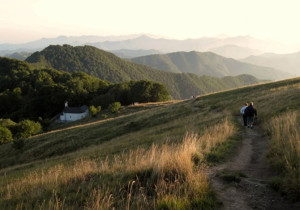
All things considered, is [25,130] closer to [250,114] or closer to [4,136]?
[4,136]

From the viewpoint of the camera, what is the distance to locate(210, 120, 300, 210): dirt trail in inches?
199

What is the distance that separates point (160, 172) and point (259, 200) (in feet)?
7.62

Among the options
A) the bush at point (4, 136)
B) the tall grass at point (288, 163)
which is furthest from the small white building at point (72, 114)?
the tall grass at point (288, 163)

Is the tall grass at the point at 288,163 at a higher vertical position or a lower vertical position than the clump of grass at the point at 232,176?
higher

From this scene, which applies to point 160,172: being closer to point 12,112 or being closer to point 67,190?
point 67,190

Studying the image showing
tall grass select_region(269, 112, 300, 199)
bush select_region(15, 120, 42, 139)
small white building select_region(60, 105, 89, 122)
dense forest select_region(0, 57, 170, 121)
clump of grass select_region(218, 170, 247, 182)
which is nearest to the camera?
tall grass select_region(269, 112, 300, 199)

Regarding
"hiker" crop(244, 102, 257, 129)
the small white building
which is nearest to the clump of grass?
"hiker" crop(244, 102, 257, 129)

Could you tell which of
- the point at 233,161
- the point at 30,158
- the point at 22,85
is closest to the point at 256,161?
the point at 233,161

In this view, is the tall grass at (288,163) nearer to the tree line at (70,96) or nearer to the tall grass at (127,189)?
the tall grass at (127,189)

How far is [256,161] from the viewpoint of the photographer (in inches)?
338

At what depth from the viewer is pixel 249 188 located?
5918 millimetres

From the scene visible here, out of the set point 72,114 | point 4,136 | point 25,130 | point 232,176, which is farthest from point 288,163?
point 72,114

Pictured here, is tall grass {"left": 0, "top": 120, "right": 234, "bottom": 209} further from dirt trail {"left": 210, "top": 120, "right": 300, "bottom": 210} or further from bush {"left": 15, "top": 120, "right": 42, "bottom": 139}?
bush {"left": 15, "top": 120, "right": 42, "bottom": 139}

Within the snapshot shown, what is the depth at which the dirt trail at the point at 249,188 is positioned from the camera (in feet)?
16.6
